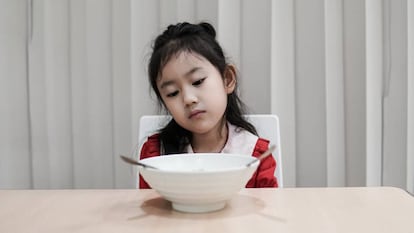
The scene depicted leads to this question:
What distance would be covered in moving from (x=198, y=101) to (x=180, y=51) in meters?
0.16

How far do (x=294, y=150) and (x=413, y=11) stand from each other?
663 millimetres

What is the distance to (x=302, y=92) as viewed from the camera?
1582 mm

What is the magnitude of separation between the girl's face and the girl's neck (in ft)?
0.51

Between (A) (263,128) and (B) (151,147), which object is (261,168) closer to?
(A) (263,128)

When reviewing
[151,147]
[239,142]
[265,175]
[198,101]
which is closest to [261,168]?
[265,175]

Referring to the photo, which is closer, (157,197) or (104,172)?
(157,197)

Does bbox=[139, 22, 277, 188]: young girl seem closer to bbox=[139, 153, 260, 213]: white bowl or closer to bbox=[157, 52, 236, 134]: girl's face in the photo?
bbox=[157, 52, 236, 134]: girl's face

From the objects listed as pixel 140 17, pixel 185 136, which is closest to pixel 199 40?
pixel 185 136

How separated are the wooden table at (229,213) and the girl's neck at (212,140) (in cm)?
51

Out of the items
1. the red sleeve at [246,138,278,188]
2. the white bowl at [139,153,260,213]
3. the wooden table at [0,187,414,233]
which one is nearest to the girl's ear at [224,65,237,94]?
the red sleeve at [246,138,278,188]

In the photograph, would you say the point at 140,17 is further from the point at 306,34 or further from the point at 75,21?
the point at 306,34

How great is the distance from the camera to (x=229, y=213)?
2.17 ft

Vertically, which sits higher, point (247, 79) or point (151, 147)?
point (247, 79)

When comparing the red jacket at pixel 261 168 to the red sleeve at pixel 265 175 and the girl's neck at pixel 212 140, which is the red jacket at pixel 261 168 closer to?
the red sleeve at pixel 265 175
